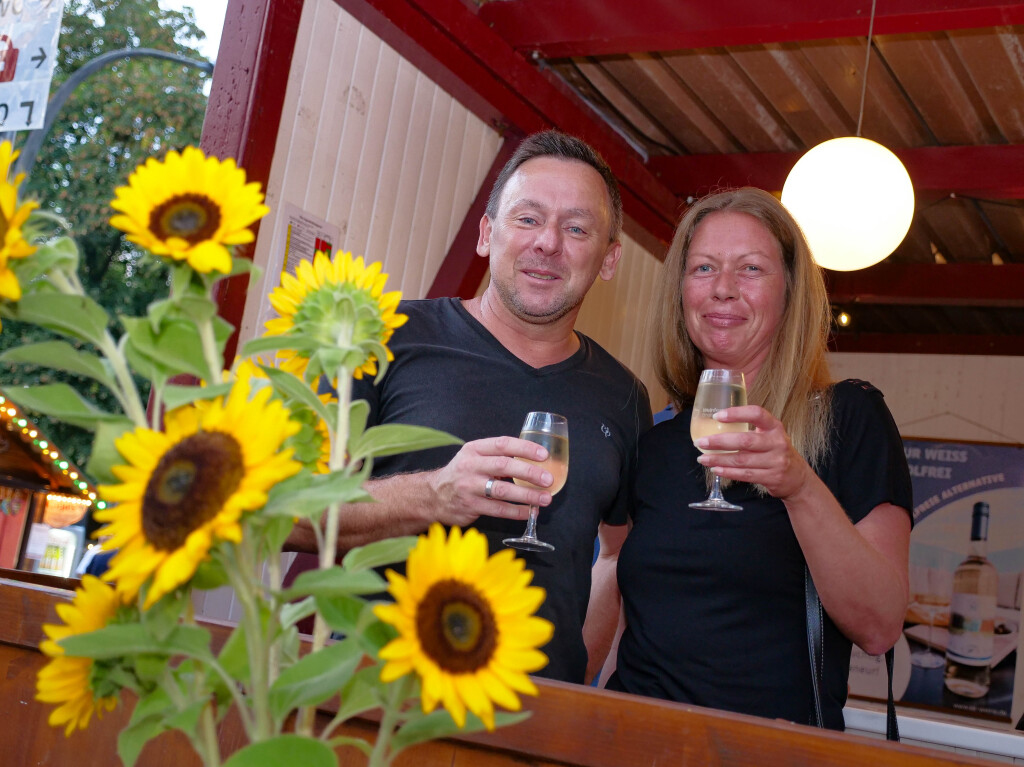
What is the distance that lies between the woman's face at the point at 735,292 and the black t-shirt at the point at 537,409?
0.83 ft

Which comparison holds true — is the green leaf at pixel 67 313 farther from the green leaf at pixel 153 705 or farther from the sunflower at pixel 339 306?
the green leaf at pixel 153 705

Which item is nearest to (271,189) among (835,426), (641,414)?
(641,414)

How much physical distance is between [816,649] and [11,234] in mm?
1330

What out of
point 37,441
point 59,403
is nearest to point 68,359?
point 59,403

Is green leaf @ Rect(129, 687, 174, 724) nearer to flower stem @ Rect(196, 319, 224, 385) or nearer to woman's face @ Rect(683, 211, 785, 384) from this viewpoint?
flower stem @ Rect(196, 319, 224, 385)

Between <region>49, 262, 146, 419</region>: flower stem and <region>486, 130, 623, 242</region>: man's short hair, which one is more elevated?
<region>486, 130, 623, 242</region>: man's short hair

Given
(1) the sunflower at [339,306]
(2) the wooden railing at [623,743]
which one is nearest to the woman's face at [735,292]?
(2) the wooden railing at [623,743]

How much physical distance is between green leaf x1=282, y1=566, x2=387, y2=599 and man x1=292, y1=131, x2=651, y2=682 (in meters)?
1.11

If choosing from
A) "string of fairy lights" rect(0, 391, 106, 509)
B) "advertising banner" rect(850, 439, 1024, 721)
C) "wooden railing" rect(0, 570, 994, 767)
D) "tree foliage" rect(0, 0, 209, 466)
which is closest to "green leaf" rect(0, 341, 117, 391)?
"wooden railing" rect(0, 570, 994, 767)

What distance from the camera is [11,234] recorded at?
536 millimetres

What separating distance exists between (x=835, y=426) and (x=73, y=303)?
4.43 feet

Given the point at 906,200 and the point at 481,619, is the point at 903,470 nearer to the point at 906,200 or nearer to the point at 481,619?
the point at 481,619

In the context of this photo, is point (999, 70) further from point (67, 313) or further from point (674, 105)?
point (67, 313)

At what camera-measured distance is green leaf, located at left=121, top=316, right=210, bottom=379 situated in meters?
0.57
